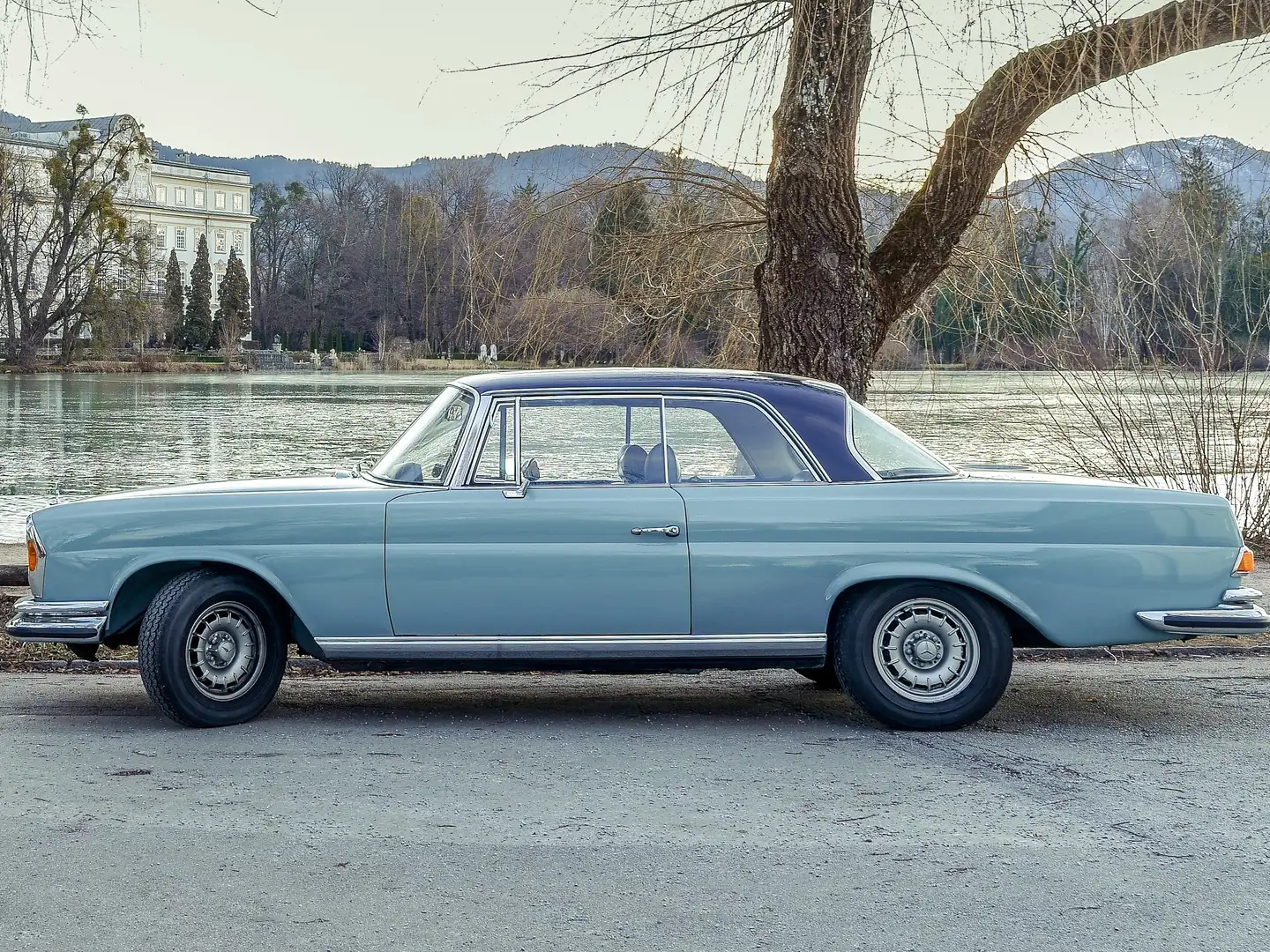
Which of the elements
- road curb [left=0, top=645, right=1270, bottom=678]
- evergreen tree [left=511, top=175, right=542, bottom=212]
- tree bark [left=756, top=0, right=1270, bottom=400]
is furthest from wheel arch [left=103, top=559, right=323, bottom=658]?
evergreen tree [left=511, top=175, right=542, bottom=212]

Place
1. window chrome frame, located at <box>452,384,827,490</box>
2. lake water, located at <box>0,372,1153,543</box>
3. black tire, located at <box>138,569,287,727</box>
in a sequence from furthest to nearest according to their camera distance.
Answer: lake water, located at <box>0,372,1153,543</box> → window chrome frame, located at <box>452,384,827,490</box> → black tire, located at <box>138,569,287,727</box>

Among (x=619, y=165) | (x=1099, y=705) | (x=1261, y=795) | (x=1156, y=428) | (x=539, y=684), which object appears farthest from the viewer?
(x=1156, y=428)

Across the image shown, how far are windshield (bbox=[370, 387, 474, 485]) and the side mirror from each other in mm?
322

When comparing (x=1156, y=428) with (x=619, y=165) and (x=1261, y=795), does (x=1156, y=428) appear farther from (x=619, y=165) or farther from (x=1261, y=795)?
(x=1261, y=795)

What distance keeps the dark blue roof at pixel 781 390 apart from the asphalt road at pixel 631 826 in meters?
1.22

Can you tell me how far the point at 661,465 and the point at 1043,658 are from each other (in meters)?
3.42

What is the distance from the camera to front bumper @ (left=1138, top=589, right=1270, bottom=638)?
6.79 meters

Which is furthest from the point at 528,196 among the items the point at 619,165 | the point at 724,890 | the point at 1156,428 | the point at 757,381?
the point at 724,890

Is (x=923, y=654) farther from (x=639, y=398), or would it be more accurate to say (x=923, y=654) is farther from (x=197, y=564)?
(x=197, y=564)

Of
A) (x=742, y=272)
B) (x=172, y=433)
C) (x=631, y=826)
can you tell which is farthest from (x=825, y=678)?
(x=172, y=433)

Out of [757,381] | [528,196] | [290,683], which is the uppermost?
→ [528,196]

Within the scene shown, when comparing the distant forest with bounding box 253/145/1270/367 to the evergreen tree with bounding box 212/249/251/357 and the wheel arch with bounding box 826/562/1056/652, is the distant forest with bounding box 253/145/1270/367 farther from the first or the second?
the evergreen tree with bounding box 212/249/251/357

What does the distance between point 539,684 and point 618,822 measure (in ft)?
9.93

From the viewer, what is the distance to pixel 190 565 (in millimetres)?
6973
